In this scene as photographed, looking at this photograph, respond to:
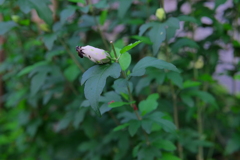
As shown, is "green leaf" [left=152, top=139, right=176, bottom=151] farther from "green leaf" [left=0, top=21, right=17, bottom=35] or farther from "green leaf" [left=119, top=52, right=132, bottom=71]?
"green leaf" [left=0, top=21, right=17, bottom=35]

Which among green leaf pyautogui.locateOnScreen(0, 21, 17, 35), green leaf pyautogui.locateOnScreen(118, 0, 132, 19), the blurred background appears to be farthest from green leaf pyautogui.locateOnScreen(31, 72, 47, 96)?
green leaf pyautogui.locateOnScreen(118, 0, 132, 19)

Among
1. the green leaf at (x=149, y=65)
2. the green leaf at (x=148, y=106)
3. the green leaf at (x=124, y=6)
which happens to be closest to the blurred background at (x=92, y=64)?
the green leaf at (x=124, y=6)

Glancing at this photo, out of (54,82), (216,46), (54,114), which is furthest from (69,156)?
(216,46)

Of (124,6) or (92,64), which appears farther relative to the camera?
(92,64)

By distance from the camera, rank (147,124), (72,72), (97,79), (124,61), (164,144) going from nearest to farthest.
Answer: (97,79), (124,61), (147,124), (164,144), (72,72)

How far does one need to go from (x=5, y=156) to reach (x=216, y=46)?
1.71 metres

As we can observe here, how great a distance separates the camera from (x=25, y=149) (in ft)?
6.63

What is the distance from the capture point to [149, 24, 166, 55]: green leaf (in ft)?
3.46

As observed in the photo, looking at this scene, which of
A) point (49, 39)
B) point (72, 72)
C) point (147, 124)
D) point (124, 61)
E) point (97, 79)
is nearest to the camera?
point (97, 79)

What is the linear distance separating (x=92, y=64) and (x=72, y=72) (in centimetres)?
14

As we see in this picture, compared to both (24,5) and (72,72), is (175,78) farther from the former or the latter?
(24,5)

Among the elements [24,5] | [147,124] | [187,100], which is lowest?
[187,100]

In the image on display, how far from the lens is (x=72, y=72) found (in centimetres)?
147

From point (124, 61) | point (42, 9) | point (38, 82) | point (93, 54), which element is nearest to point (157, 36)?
point (124, 61)
